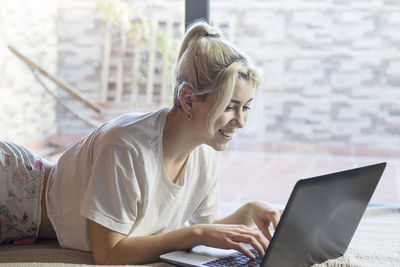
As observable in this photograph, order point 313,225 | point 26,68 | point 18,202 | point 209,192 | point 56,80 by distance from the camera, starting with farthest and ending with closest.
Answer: point 26,68, point 56,80, point 209,192, point 18,202, point 313,225

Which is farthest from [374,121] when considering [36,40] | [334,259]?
[334,259]

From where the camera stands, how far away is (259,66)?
4.47 metres

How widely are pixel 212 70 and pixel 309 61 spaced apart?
10.3 feet

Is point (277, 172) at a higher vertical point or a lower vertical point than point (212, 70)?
lower

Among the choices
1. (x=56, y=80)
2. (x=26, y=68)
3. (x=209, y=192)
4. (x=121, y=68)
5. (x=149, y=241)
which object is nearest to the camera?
(x=149, y=241)

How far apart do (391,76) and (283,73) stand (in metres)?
0.77

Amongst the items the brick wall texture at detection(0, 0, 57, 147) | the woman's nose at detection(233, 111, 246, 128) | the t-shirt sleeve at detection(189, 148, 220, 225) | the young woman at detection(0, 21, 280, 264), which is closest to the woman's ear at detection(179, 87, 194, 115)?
the young woman at detection(0, 21, 280, 264)

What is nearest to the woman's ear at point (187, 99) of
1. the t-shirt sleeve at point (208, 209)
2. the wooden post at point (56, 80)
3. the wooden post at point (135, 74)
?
the t-shirt sleeve at point (208, 209)

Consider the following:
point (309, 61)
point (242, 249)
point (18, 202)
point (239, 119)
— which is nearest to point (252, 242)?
point (242, 249)

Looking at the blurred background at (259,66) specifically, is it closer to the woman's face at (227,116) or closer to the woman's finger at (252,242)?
the woman's face at (227,116)

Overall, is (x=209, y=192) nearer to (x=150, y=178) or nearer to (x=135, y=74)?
(x=150, y=178)

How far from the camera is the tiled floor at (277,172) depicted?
411cm

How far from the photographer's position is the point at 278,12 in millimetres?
4512

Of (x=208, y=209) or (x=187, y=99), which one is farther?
(x=208, y=209)
